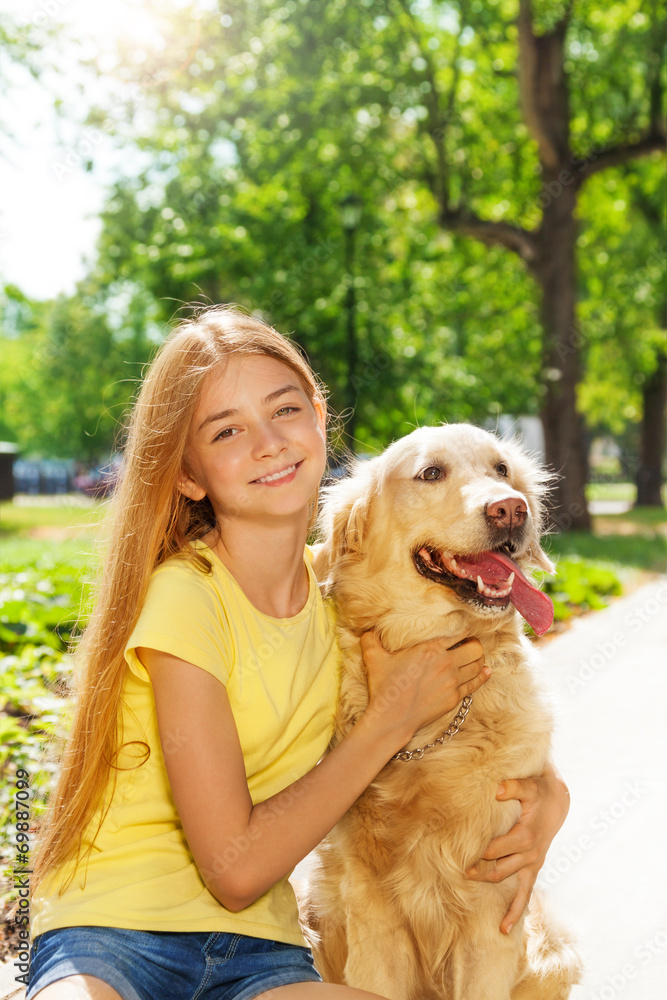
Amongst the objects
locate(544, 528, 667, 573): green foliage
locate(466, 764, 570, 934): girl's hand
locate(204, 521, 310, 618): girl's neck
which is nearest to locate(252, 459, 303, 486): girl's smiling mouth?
locate(204, 521, 310, 618): girl's neck

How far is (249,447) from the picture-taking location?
6.91ft

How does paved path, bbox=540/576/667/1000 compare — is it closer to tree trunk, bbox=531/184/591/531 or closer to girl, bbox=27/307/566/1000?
girl, bbox=27/307/566/1000

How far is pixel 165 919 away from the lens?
1787 mm

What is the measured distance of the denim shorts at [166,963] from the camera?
1.70 m

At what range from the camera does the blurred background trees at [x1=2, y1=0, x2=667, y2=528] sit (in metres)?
14.2

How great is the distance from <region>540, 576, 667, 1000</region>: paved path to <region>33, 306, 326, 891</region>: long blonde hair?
1.24 metres

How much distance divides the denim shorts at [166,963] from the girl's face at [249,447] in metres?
0.98

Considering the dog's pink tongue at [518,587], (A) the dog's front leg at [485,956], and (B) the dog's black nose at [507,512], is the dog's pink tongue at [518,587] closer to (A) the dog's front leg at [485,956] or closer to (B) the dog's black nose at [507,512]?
(B) the dog's black nose at [507,512]

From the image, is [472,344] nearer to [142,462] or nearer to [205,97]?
[205,97]

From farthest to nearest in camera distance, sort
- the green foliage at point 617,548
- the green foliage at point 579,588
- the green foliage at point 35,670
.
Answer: the green foliage at point 617,548
the green foliage at point 579,588
the green foliage at point 35,670

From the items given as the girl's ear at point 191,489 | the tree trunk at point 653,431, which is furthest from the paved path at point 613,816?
the tree trunk at point 653,431

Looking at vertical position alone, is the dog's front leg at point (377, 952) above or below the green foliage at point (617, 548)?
above

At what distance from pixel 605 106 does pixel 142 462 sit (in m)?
16.4

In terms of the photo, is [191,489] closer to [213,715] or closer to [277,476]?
[277,476]
